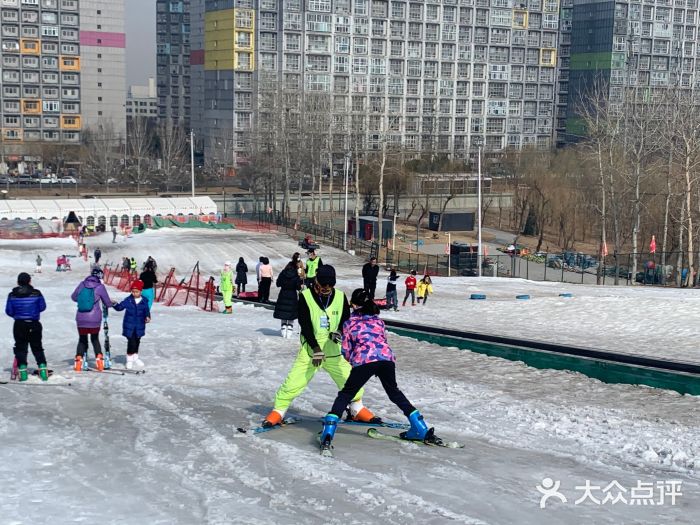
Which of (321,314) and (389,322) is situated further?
(389,322)

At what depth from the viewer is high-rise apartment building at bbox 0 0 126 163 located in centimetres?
10781

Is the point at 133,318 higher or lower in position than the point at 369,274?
higher

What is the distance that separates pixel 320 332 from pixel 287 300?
23.5ft

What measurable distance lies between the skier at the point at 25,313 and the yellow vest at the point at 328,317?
4.37 meters

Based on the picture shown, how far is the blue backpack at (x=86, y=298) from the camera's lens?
1228 cm

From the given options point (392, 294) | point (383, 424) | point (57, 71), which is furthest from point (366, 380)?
point (57, 71)

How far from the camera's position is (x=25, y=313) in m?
11.5

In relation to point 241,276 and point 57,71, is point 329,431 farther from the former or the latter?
point 57,71

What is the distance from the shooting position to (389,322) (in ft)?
61.1

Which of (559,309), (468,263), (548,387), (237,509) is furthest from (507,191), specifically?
(237,509)

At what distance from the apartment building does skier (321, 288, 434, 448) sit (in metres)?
111

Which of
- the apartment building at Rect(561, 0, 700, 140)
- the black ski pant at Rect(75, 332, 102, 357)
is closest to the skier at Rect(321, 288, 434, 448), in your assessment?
the black ski pant at Rect(75, 332, 102, 357)

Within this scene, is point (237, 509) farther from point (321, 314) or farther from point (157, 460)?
point (321, 314)

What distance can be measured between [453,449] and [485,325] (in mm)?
12068
